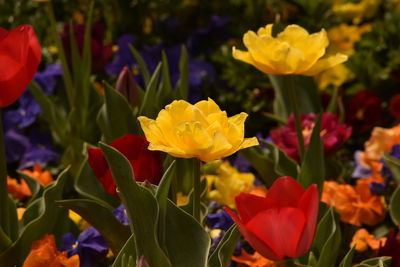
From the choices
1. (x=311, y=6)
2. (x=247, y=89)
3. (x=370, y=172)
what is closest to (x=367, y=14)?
(x=311, y=6)

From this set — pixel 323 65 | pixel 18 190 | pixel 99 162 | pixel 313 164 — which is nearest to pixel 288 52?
pixel 323 65

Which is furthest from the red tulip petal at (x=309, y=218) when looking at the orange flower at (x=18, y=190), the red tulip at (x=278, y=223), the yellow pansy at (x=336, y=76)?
the yellow pansy at (x=336, y=76)

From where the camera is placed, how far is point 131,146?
4.09 feet

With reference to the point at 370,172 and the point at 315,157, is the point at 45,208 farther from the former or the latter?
the point at 370,172

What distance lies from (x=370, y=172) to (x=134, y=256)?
841 mm

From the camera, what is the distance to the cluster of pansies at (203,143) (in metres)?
1.12

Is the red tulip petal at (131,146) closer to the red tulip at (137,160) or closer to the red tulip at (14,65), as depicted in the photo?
the red tulip at (137,160)

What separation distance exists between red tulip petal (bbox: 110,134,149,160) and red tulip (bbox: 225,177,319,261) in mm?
238

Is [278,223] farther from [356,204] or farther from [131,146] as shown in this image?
[356,204]

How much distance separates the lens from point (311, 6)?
272cm

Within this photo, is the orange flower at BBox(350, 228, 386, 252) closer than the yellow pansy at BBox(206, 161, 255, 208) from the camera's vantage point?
Yes

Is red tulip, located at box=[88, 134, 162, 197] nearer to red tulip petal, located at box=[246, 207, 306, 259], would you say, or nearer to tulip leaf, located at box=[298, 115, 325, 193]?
red tulip petal, located at box=[246, 207, 306, 259]

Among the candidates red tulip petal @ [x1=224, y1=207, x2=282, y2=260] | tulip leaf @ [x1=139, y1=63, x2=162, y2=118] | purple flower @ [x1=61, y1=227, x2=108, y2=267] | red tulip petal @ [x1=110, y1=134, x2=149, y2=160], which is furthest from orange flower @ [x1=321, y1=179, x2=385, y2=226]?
red tulip petal @ [x1=224, y1=207, x2=282, y2=260]

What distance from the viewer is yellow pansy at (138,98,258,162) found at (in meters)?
1.07
